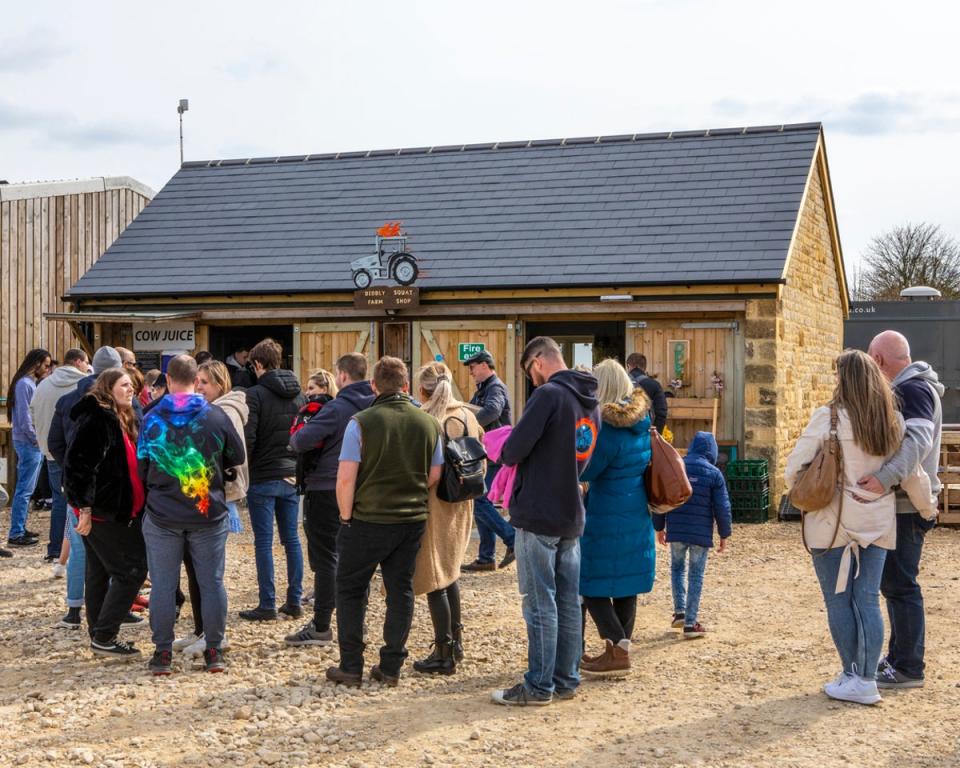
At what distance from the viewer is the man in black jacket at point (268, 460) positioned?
286 inches

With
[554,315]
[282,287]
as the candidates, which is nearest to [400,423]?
[554,315]

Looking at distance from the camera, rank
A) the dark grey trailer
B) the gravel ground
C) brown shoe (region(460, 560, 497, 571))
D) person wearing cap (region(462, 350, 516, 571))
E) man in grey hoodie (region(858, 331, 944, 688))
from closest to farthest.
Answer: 1. the gravel ground
2. man in grey hoodie (region(858, 331, 944, 688))
3. person wearing cap (region(462, 350, 516, 571))
4. brown shoe (region(460, 560, 497, 571))
5. the dark grey trailer

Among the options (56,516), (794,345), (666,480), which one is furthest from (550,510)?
(794,345)

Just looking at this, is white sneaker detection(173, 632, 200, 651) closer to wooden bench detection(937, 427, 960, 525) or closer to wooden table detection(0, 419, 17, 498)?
wooden table detection(0, 419, 17, 498)

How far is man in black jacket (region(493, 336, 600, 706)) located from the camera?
546 cm

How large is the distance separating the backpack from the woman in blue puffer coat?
23.5 inches

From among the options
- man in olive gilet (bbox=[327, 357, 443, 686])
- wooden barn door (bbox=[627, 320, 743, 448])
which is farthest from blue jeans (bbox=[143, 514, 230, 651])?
wooden barn door (bbox=[627, 320, 743, 448])

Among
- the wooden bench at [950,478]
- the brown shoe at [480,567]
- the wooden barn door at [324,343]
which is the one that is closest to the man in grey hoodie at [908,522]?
the brown shoe at [480,567]

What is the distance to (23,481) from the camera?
10.7 metres

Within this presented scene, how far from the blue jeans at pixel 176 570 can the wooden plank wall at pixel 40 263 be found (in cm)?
1095

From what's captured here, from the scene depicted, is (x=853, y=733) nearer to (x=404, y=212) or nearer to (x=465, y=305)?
(x=465, y=305)

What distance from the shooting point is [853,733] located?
5.11 metres

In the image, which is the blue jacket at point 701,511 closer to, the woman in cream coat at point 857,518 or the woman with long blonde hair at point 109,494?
the woman in cream coat at point 857,518

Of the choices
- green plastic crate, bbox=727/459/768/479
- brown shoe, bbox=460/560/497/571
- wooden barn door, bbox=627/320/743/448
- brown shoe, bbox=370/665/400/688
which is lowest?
brown shoe, bbox=370/665/400/688
